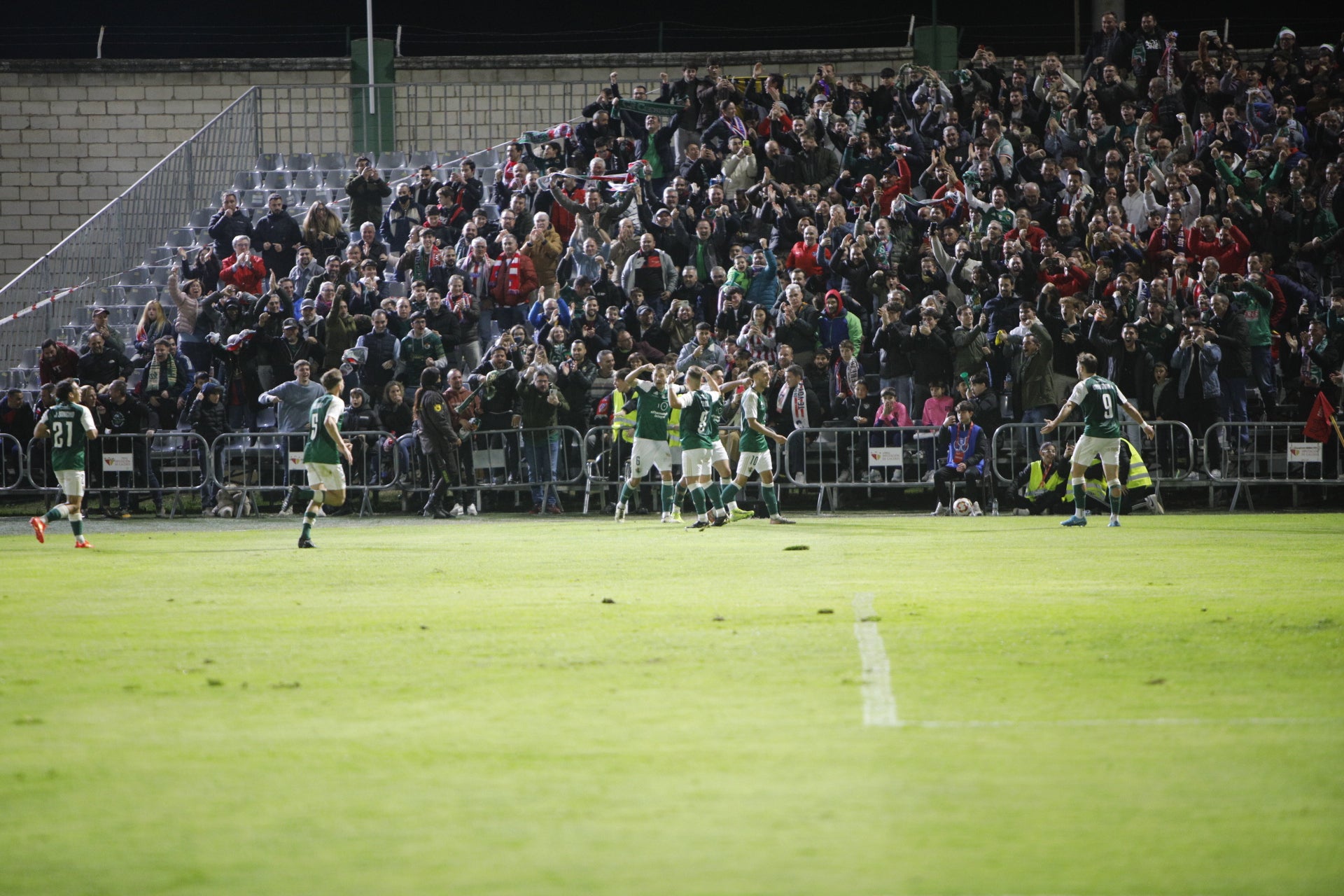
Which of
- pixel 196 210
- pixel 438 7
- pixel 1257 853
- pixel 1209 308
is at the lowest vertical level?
pixel 1257 853

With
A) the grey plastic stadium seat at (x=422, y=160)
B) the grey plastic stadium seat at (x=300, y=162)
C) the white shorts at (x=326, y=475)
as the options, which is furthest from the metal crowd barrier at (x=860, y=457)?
the grey plastic stadium seat at (x=300, y=162)

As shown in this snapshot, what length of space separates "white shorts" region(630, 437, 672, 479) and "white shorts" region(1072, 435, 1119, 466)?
5846mm

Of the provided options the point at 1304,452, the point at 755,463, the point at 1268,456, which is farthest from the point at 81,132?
the point at 1304,452

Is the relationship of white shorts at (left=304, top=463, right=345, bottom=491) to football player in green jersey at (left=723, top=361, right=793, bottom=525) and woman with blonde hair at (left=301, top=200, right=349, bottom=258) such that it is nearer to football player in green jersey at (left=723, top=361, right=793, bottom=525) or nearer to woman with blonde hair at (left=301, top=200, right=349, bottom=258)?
football player in green jersey at (left=723, top=361, right=793, bottom=525)

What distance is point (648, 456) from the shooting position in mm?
22250

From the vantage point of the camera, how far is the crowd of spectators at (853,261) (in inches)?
904

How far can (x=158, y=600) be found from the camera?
11.9m

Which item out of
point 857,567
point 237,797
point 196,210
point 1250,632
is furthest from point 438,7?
point 237,797

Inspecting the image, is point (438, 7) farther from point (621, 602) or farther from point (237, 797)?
point (237, 797)

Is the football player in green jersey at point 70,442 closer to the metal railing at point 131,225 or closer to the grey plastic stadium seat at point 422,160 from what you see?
the metal railing at point 131,225

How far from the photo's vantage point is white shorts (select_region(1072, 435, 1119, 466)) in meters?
20.1

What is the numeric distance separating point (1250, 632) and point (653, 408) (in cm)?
1344

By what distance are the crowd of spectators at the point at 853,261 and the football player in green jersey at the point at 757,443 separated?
5.70 ft

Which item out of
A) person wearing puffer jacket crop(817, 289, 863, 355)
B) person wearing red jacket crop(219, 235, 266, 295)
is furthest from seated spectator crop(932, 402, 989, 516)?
person wearing red jacket crop(219, 235, 266, 295)
